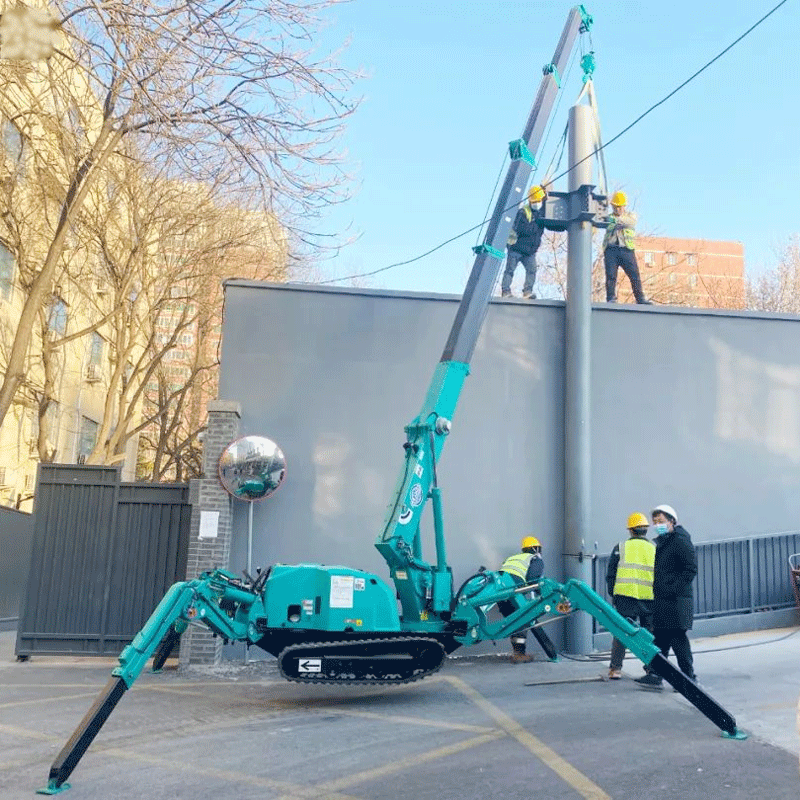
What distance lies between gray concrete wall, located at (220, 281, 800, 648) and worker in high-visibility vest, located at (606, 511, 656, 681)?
2661mm

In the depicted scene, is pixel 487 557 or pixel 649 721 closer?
pixel 649 721

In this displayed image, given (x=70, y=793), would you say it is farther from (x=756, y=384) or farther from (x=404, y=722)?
(x=756, y=384)

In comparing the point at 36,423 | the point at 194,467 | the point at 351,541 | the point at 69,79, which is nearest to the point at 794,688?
the point at 351,541

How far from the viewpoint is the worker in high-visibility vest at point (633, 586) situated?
9367 mm

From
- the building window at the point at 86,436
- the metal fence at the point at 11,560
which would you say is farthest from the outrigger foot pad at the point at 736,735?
the building window at the point at 86,436

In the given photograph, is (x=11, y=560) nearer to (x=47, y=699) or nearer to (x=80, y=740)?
(x=47, y=699)

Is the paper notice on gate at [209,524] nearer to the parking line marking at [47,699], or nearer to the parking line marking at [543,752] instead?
the parking line marking at [47,699]

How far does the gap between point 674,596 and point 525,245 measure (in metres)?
7.13

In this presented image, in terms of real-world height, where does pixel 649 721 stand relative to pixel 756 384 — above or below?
below

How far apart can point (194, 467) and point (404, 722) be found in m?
22.8

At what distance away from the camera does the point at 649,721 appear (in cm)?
756

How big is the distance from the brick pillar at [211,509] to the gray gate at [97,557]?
75 centimetres

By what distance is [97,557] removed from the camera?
1188 cm

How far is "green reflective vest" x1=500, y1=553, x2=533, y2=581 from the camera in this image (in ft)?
36.1
